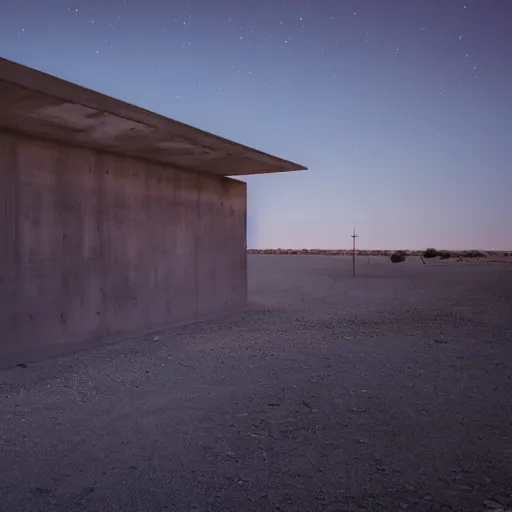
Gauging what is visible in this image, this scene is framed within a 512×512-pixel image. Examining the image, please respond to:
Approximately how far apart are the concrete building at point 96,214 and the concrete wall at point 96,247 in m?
0.02

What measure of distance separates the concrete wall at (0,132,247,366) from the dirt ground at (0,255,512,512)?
0.66 metres

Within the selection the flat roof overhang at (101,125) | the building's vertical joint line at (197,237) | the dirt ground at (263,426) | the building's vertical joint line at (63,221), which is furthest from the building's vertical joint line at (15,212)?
the building's vertical joint line at (197,237)

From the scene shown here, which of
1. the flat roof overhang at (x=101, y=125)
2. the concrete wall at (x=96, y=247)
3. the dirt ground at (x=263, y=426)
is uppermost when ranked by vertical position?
the flat roof overhang at (x=101, y=125)

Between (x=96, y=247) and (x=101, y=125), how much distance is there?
2405 millimetres

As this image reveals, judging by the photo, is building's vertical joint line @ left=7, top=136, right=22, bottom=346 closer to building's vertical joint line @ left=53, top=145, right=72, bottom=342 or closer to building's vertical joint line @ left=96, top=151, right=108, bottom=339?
building's vertical joint line @ left=53, top=145, right=72, bottom=342

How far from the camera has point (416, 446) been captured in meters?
3.94

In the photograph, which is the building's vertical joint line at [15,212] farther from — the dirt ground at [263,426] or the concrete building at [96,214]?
the dirt ground at [263,426]

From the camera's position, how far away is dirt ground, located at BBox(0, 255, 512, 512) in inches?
127

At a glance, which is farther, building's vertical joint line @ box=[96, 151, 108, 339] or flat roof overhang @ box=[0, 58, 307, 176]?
building's vertical joint line @ box=[96, 151, 108, 339]

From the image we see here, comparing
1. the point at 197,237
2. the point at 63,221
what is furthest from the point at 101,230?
the point at 197,237

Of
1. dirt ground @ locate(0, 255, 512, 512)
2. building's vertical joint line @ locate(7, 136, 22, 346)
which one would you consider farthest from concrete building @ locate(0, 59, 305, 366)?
dirt ground @ locate(0, 255, 512, 512)

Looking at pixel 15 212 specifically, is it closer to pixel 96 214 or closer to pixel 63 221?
pixel 63 221

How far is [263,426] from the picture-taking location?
4.42 meters

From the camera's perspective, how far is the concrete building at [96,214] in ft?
20.4
